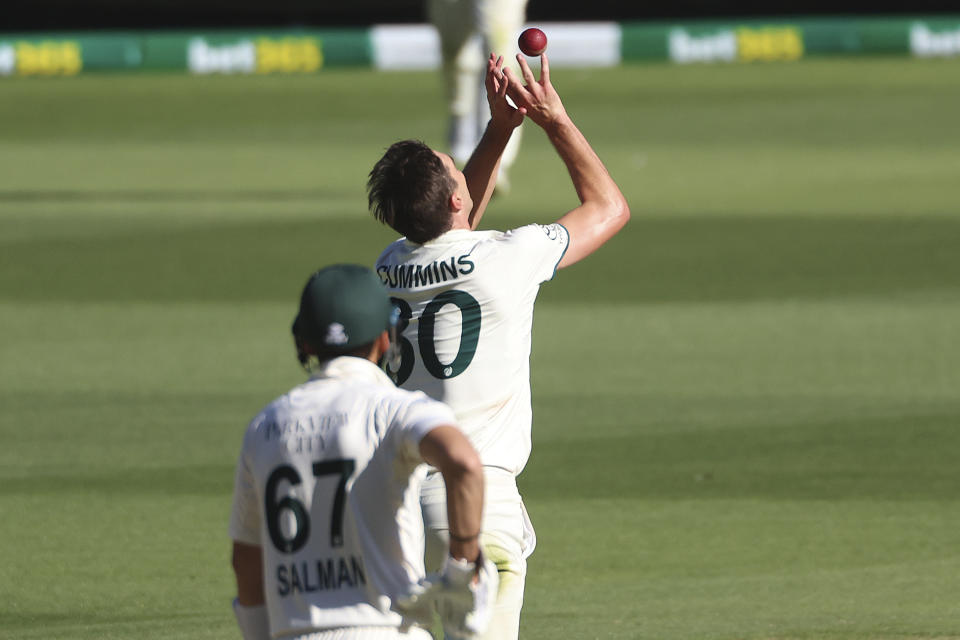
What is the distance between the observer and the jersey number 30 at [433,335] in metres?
5.30

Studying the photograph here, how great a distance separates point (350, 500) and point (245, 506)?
28cm

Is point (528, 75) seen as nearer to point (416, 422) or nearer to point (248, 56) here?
point (416, 422)

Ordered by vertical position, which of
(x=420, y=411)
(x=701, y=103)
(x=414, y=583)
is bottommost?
(x=701, y=103)

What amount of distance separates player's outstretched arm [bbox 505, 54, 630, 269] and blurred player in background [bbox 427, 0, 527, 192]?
11984 mm

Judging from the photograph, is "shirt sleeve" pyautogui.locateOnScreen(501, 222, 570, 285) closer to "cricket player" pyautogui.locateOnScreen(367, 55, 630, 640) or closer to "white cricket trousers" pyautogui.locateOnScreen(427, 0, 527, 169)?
"cricket player" pyautogui.locateOnScreen(367, 55, 630, 640)

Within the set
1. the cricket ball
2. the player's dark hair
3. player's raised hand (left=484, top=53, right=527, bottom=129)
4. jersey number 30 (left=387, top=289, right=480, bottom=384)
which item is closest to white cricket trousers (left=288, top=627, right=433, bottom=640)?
jersey number 30 (left=387, top=289, right=480, bottom=384)

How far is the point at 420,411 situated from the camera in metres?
4.14

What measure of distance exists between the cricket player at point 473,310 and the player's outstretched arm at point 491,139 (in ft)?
0.62

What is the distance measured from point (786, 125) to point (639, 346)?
13.8 meters

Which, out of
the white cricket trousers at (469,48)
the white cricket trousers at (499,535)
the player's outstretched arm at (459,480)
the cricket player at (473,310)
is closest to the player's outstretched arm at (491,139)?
the cricket player at (473,310)

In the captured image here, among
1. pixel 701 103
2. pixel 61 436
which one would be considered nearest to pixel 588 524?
pixel 61 436

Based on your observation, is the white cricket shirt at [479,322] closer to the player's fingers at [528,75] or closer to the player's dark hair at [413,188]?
the player's dark hair at [413,188]

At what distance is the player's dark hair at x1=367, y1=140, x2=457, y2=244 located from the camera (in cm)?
514

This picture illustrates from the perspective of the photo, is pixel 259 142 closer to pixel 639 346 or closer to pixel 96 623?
pixel 639 346
